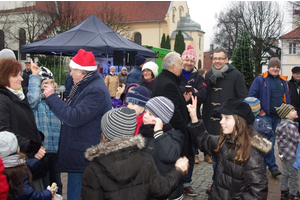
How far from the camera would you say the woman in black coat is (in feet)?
9.52

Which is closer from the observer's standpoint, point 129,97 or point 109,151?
point 109,151

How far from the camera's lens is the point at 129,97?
11.3 feet

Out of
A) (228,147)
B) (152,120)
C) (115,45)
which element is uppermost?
(115,45)

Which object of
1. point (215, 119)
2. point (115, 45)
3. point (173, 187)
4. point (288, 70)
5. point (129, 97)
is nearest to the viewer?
point (173, 187)

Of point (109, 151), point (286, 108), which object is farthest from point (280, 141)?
point (109, 151)

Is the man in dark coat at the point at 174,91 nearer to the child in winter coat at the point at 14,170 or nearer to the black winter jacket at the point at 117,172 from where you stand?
the black winter jacket at the point at 117,172

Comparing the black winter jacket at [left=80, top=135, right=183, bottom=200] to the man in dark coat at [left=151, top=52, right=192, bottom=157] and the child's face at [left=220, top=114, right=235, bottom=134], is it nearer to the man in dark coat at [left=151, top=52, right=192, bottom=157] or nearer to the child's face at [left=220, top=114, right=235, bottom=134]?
the child's face at [left=220, top=114, right=235, bottom=134]

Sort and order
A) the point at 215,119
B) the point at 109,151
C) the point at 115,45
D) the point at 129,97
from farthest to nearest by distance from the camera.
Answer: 1. the point at 115,45
2. the point at 215,119
3. the point at 129,97
4. the point at 109,151

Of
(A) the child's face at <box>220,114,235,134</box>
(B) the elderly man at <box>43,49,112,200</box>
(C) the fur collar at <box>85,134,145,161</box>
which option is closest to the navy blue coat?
(B) the elderly man at <box>43,49,112,200</box>

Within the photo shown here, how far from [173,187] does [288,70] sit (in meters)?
49.9

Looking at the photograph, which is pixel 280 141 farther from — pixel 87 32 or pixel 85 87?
pixel 87 32

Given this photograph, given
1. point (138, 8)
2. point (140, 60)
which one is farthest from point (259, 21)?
point (140, 60)

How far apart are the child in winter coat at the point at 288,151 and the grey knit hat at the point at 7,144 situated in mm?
4009

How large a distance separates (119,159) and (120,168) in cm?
6
